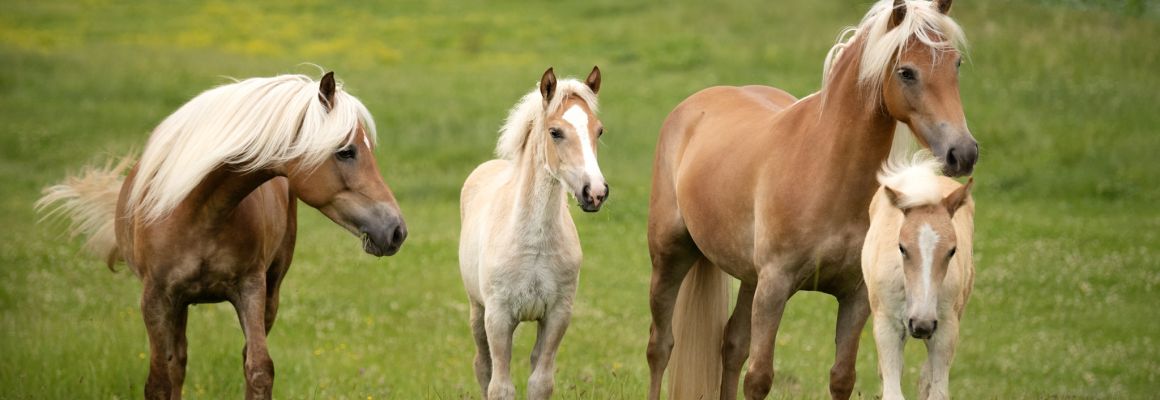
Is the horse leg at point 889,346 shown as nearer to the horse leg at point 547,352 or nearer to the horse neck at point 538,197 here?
the horse leg at point 547,352

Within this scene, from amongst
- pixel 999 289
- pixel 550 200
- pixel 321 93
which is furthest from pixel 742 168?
pixel 999 289

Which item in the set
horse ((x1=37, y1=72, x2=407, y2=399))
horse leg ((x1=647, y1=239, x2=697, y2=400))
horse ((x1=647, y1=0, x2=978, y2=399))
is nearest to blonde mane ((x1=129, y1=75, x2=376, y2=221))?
horse ((x1=37, y1=72, x2=407, y2=399))

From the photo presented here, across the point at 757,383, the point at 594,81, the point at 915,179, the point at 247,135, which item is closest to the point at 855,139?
the point at 915,179

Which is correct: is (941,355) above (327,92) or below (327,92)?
below

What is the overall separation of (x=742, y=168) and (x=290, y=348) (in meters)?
4.61

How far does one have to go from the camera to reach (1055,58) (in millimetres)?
22109

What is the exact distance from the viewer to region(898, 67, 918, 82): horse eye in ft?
17.6

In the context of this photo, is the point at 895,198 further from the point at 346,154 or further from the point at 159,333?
the point at 159,333

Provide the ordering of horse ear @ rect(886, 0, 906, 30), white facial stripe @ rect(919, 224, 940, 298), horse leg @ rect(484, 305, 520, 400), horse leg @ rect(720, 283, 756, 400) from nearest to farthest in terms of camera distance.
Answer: white facial stripe @ rect(919, 224, 940, 298) → horse ear @ rect(886, 0, 906, 30) → horse leg @ rect(484, 305, 520, 400) → horse leg @ rect(720, 283, 756, 400)

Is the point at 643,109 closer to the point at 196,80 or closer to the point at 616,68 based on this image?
the point at 616,68

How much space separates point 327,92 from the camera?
5762 millimetres

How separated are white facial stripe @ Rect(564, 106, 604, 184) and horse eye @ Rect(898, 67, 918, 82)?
1.35 m

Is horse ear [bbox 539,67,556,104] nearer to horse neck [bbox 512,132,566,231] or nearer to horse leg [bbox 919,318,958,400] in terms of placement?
horse neck [bbox 512,132,566,231]

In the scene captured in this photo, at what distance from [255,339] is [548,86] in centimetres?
178
